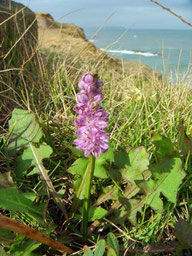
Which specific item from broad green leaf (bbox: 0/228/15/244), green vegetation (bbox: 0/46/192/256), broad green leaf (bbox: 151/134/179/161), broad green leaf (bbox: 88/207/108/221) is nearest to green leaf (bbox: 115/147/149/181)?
green vegetation (bbox: 0/46/192/256)

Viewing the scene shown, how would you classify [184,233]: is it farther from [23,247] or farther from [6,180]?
[6,180]

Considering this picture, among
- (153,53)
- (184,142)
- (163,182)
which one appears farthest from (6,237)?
(153,53)

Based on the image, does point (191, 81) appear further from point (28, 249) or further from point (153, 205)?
point (28, 249)

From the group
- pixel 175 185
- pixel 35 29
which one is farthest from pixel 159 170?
pixel 35 29

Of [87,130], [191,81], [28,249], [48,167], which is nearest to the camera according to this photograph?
[87,130]

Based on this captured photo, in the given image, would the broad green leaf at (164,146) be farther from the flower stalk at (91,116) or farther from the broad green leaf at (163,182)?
the flower stalk at (91,116)
